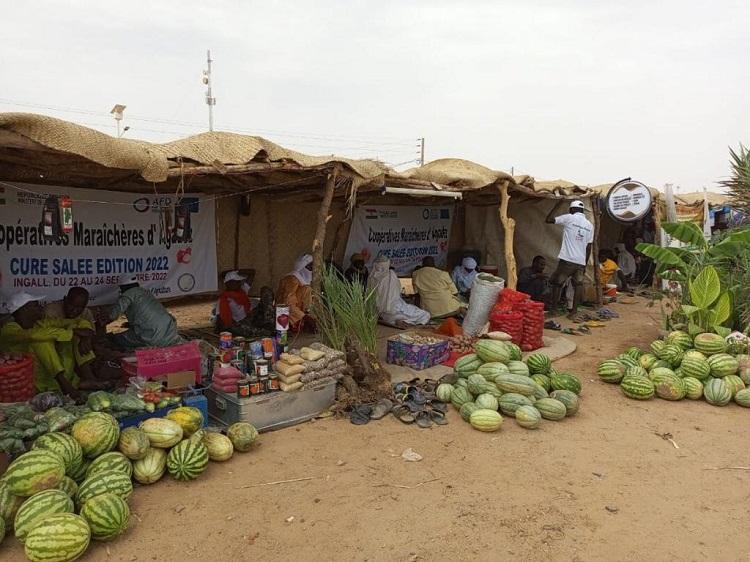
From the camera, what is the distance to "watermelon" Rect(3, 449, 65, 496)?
9.91ft

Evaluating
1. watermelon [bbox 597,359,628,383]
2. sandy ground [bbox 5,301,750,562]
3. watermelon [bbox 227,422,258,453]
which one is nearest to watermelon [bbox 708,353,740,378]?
sandy ground [bbox 5,301,750,562]

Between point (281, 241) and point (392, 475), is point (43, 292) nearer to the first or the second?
point (281, 241)

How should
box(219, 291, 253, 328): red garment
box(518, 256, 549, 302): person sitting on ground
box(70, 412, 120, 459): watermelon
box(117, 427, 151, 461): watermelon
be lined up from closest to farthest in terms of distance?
1. box(70, 412, 120, 459): watermelon
2. box(117, 427, 151, 461): watermelon
3. box(219, 291, 253, 328): red garment
4. box(518, 256, 549, 302): person sitting on ground

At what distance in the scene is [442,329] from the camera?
790 centimetres

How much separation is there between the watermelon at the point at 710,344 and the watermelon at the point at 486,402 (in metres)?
2.98

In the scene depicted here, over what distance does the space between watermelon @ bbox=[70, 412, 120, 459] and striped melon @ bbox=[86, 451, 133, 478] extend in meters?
0.06

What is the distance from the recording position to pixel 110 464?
11.3 ft

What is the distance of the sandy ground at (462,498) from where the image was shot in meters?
3.02

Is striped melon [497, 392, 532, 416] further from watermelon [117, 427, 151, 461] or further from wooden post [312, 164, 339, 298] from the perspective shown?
watermelon [117, 427, 151, 461]

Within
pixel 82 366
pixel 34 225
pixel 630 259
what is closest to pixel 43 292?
pixel 34 225

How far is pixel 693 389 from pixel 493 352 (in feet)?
7.35

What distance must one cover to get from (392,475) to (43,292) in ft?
15.2

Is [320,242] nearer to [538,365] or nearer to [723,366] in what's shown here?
[538,365]

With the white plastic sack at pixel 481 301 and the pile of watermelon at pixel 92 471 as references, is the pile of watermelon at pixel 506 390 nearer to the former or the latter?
the white plastic sack at pixel 481 301
